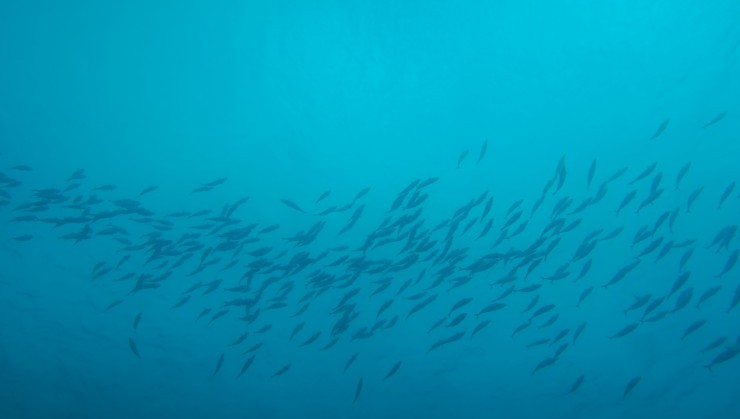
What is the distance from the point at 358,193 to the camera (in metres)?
14.5

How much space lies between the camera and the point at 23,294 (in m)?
16.1

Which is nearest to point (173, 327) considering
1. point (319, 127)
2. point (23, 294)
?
point (23, 294)

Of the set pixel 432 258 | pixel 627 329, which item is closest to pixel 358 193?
pixel 432 258

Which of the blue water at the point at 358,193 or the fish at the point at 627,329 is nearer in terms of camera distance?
the fish at the point at 627,329

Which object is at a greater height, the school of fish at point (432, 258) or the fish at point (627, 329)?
the school of fish at point (432, 258)

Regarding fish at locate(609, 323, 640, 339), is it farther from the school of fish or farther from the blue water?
the school of fish

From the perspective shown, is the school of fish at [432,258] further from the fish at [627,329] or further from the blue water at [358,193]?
the fish at [627,329]

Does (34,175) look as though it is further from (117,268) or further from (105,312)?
(105,312)

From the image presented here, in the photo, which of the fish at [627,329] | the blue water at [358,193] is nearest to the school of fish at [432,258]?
the blue water at [358,193]

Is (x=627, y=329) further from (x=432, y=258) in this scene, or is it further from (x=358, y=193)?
(x=358, y=193)

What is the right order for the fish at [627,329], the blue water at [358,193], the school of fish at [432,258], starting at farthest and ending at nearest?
the school of fish at [432,258], the blue water at [358,193], the fish at [627,329]

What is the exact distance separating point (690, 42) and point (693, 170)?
3.67m

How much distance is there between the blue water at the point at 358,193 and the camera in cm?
1176

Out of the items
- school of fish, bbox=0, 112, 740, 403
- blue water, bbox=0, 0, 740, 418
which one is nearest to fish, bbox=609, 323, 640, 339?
blue water, bbox=0, 0, 740, 418
